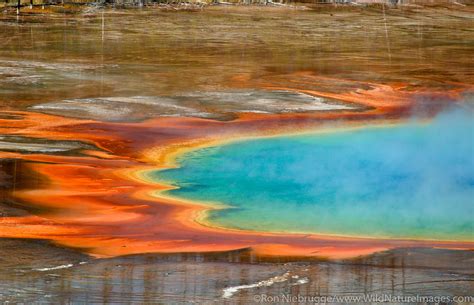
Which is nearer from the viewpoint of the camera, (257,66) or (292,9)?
(257,66)

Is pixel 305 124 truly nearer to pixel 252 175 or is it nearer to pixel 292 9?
pixel 252 175

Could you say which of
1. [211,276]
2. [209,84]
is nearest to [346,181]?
[211,276]

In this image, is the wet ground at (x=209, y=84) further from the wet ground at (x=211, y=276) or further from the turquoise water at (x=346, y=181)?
the turquoise water at (x=346, y=181)

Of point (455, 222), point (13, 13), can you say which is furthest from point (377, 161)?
point (13, 13)

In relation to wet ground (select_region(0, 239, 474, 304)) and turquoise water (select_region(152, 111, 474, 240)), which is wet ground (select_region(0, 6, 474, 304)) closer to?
wet ground (select_region(0, 239, 474, 304))

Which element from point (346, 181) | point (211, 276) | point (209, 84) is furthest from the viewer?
point (209, 84)

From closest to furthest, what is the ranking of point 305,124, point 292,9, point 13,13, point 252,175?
point 252,175 < point 305,124 < point 13,13 < point 292,9

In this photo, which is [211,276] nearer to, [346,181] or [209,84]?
[346,181]

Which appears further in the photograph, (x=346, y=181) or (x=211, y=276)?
(x=346, y=181)
